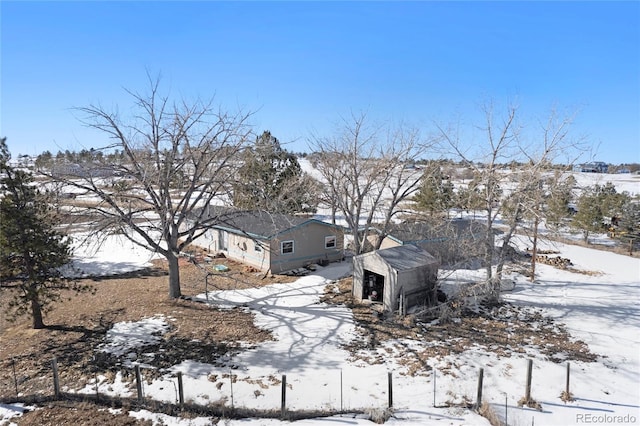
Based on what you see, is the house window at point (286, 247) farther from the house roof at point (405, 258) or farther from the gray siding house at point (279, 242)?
the house roof at point (405, 258)

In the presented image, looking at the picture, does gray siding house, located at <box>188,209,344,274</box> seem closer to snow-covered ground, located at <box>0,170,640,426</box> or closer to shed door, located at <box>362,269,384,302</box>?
snow-covered ground, located at <box>0,170,640,426</box>

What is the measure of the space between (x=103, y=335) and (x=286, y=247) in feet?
33.6

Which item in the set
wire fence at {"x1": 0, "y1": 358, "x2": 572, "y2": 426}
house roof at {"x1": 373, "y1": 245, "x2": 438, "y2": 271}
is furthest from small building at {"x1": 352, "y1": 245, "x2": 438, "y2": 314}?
wire fence at {"x1": 0, "y1": 358, "x2": 572, "y2": 426}

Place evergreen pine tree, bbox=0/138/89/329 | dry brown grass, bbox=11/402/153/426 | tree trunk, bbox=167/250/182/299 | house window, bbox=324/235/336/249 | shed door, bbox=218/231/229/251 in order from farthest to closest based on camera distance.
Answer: shed door, bbox=218/231/229/251 → house window, bbox=324/235/336/249 → tree trunk, bbox=167/250/182/299 → evergreen pine tree, bbox=0/138/89/329 → dry brown grass, bbox=11/402/153/426

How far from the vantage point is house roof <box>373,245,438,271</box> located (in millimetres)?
14164

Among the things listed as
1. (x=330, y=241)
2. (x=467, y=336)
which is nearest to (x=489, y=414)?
(x=467, y=336)

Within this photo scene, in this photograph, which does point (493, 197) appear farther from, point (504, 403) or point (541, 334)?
point (504, 403)

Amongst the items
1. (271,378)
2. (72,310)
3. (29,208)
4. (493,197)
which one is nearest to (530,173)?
(493,197)

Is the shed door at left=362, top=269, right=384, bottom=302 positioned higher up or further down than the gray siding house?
further down

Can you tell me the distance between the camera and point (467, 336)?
39.8ft

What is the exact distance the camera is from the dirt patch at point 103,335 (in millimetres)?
9203

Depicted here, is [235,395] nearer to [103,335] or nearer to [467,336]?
[103,335]

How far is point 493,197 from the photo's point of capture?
48.2 ft

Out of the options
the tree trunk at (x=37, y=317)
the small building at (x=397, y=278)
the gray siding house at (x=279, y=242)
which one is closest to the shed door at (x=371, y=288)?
the small building at (x=397, y=278)
